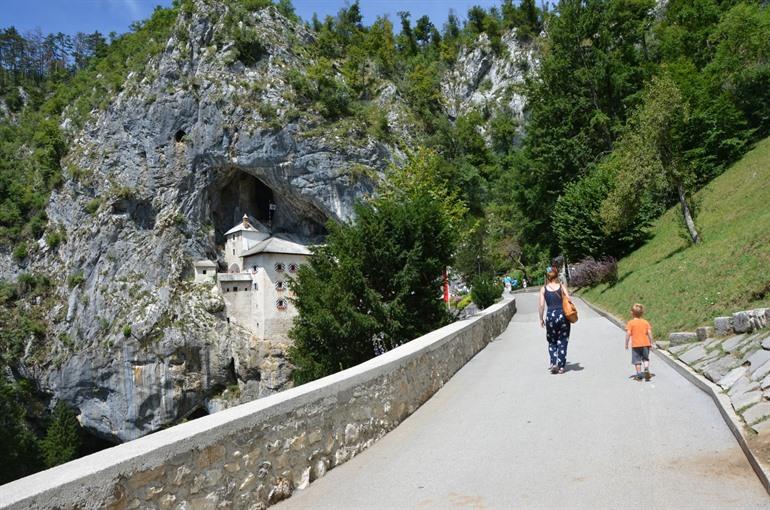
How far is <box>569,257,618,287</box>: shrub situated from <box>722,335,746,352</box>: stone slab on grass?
53.6ft

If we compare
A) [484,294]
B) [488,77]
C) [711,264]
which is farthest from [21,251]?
[488,77]

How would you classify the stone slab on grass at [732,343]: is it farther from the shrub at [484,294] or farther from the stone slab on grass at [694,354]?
the shrub at [484,294]

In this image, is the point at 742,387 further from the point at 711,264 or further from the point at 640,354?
the point at 711,264

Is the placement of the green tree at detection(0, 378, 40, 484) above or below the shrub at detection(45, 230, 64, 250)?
below

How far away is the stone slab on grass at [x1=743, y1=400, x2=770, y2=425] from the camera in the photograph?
15.9 ft

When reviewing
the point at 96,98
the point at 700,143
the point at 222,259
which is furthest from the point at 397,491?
the point at 96,98

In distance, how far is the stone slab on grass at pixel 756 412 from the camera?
4.85 metres

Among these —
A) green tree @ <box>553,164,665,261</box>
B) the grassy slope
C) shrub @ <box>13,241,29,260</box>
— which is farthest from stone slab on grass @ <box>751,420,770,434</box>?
shrub @ <box>13,241,29,260</box>

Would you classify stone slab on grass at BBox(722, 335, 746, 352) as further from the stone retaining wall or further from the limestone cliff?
the limestone cliff

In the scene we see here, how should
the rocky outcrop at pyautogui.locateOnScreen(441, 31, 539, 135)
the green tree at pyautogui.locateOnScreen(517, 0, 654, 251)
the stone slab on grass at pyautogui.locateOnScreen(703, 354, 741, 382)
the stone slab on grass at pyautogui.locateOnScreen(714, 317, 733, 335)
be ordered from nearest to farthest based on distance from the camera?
1. the stone slab on grass at pyautogui.locateOnScreen(703, 354, 741, 382)
2. the stone slab on grass at pyautogui.locateOnScreen(714, 317, 733, 335)
3. the green tree at pyautogui.locateOnScreen(517, 0, 654, 251)
4. the rocky outcrop at pyautogui.locateOnScreen(441, 31, 539, 135)

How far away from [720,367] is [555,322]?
2.43 metres

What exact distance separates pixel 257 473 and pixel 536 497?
2127 millimetres

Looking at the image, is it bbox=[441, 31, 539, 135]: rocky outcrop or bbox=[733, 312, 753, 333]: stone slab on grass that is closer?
bbox=[733, 312, 753, 333]: stone slab on grass

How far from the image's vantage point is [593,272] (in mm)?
26250
